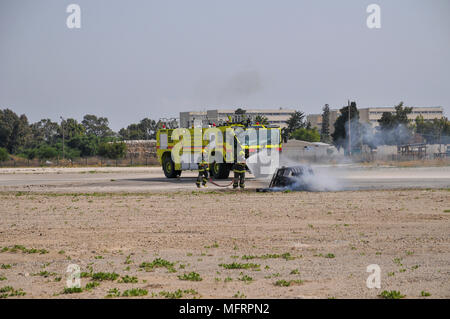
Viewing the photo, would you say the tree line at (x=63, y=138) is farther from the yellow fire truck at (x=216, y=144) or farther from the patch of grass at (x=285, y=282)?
the patch of grass at (x=285, y=282)

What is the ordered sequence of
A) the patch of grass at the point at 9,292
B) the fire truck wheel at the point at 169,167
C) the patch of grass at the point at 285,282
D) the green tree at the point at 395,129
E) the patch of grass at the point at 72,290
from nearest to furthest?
the patch of grass at the point at 9,292
the patch of grass at the point at 72,290
the patch of grass at the point at 285,282
the fire truck wheel at the point at 169,167
the green tree at the point at 395,129

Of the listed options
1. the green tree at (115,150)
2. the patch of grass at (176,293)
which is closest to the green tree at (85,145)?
the green tree at (115,150)

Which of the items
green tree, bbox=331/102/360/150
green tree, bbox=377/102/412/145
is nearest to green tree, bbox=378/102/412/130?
green tree, bbox=377/102/412/145

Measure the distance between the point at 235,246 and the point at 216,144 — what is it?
19102mm

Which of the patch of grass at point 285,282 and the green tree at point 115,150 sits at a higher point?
the green tree at point 115,150

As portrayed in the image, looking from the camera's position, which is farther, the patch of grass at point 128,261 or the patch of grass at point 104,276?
the patch of grass at point 128,261

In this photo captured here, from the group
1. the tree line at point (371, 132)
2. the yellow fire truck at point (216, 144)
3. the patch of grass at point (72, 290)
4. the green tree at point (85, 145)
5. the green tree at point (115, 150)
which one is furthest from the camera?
the green tree at point (85, 145)

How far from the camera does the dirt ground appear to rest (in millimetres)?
8680

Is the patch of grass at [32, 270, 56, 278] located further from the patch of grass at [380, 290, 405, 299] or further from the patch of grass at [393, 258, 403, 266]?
the patch of grass at [393, 258, 403, 266]

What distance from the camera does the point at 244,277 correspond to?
909cm

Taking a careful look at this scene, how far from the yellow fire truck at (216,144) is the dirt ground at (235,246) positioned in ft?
29.7

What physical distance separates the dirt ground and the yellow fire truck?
29.7 ft

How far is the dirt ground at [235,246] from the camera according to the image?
8680mm

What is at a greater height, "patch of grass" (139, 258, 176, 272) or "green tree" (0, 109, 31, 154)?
"green tree" (0, 109, 31, 154)
